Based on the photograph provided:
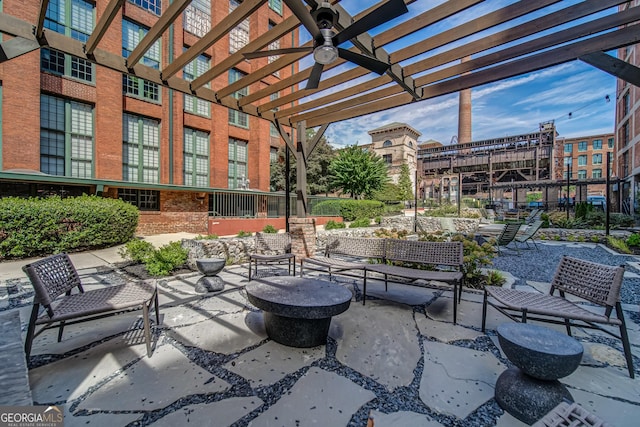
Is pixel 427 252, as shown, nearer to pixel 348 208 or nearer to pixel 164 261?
pixel 164 261

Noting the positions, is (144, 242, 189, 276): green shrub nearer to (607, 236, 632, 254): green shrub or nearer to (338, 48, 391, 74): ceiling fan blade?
(338, 48, 391, 74): ceiling fan blade

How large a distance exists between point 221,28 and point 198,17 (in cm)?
1633

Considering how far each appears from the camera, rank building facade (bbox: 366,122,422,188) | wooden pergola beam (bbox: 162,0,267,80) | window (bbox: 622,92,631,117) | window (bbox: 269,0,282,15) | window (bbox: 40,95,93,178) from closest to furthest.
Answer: wooden pergola beam (bbox: 162,0,267,80) → window (bbox: 40,95,93,178) → window (bbox: 269,0,282,15) → window (bbox: 622,92,631,117) → building facade (bbox: 366,122,422,188)

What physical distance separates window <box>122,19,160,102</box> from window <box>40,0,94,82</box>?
1.35m

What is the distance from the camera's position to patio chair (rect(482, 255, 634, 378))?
2365 mm

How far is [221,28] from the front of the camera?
374 cm

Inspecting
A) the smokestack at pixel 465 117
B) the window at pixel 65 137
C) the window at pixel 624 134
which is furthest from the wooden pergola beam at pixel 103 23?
the smokestack at pixel 465 117

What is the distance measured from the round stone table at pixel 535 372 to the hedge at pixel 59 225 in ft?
32.7

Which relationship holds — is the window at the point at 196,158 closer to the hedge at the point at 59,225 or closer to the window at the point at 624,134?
the hedge at the point at 59,225

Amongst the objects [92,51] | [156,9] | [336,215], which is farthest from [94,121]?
[336,215]

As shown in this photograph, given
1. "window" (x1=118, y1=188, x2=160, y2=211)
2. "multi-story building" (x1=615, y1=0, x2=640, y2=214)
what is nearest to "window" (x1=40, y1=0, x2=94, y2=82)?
"window" (x1=118, y1=188, x2=160, y2=211)

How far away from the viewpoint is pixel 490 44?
12.2ft

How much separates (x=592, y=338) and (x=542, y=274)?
3.19 meters

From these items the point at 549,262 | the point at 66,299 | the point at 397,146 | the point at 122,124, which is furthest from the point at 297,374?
the point at 397,146
